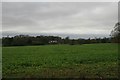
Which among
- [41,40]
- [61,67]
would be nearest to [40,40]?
[41,40]

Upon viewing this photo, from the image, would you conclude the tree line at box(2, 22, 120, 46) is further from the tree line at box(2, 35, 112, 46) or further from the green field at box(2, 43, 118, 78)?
the green field at box(2, 43, 118, 78)

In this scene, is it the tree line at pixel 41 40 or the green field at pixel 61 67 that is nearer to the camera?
the green field at pixel 61 67

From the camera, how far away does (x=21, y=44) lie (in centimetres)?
9138

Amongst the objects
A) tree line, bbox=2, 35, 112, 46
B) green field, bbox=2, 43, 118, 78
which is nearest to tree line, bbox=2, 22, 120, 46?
tree line, bbox=2, 35, 112, 46

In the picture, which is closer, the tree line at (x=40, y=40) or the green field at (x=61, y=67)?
the green field at (x=61, y=67)

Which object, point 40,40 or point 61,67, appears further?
point 40,40

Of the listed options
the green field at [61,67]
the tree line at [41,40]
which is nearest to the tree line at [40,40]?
the tree line at [41,40]

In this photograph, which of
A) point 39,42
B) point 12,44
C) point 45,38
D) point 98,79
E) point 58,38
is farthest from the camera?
point 58,38

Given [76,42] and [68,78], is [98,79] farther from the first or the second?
[76,42]

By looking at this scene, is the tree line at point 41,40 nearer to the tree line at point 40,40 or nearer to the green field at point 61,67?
the tree line at point 40,40

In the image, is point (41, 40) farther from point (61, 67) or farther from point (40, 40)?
point (61, 67)

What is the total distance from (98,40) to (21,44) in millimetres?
35687

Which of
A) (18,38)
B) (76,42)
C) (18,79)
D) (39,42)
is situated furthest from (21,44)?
(18,79)

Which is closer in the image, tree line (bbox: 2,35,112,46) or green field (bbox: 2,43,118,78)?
green field (bbox: 2,43,118,78)
